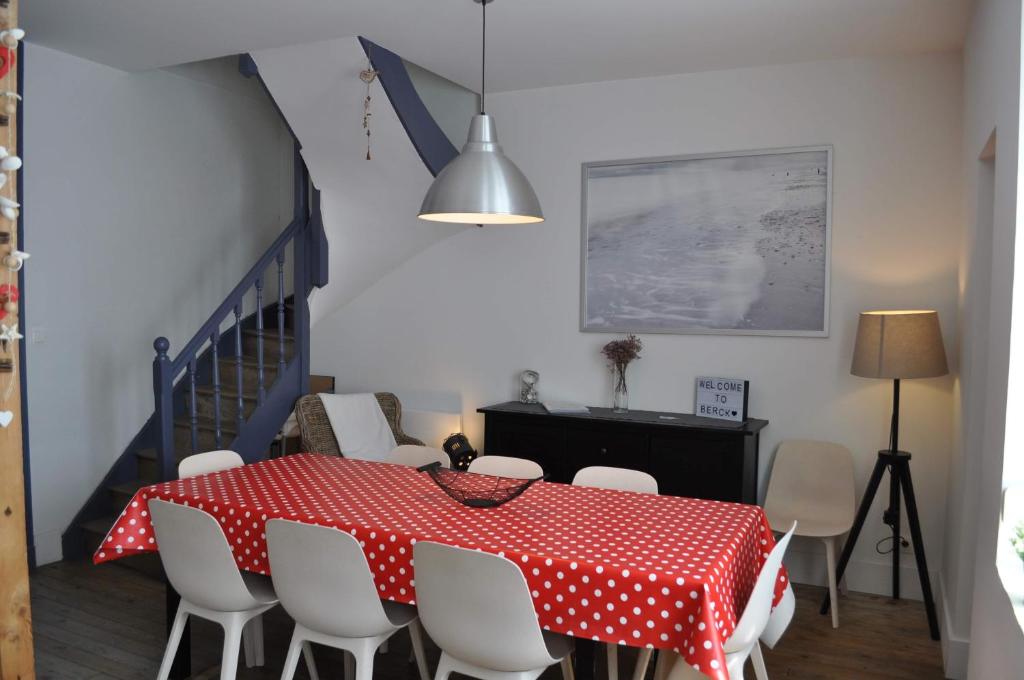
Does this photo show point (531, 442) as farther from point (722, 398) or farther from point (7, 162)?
point (7, 162)

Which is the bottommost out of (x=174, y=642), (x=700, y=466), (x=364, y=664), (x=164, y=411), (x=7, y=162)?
(x=174, y=642)

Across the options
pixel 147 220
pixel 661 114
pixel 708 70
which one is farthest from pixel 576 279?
pixel 147 220

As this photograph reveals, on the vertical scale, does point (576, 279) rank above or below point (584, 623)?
above

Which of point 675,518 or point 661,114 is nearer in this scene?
point 675,518

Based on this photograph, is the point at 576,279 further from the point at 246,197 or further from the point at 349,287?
the point at 246,197

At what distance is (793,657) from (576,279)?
242 centimetres

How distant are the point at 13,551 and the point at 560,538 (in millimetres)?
1705

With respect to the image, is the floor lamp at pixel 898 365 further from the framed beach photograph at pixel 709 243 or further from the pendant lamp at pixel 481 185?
the pendant lamp at pixel 481 185

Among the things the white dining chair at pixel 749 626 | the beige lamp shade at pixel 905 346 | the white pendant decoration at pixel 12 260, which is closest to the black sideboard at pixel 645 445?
the beige lamp shade at pixel 905 346

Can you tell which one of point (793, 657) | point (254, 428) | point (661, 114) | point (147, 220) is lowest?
point (793, 657)

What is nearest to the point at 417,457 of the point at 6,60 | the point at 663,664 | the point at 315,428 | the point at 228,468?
the point at 228,468

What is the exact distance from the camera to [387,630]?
2.52 meters

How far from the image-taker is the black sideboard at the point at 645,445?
4117 mm

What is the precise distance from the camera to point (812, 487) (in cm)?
426
